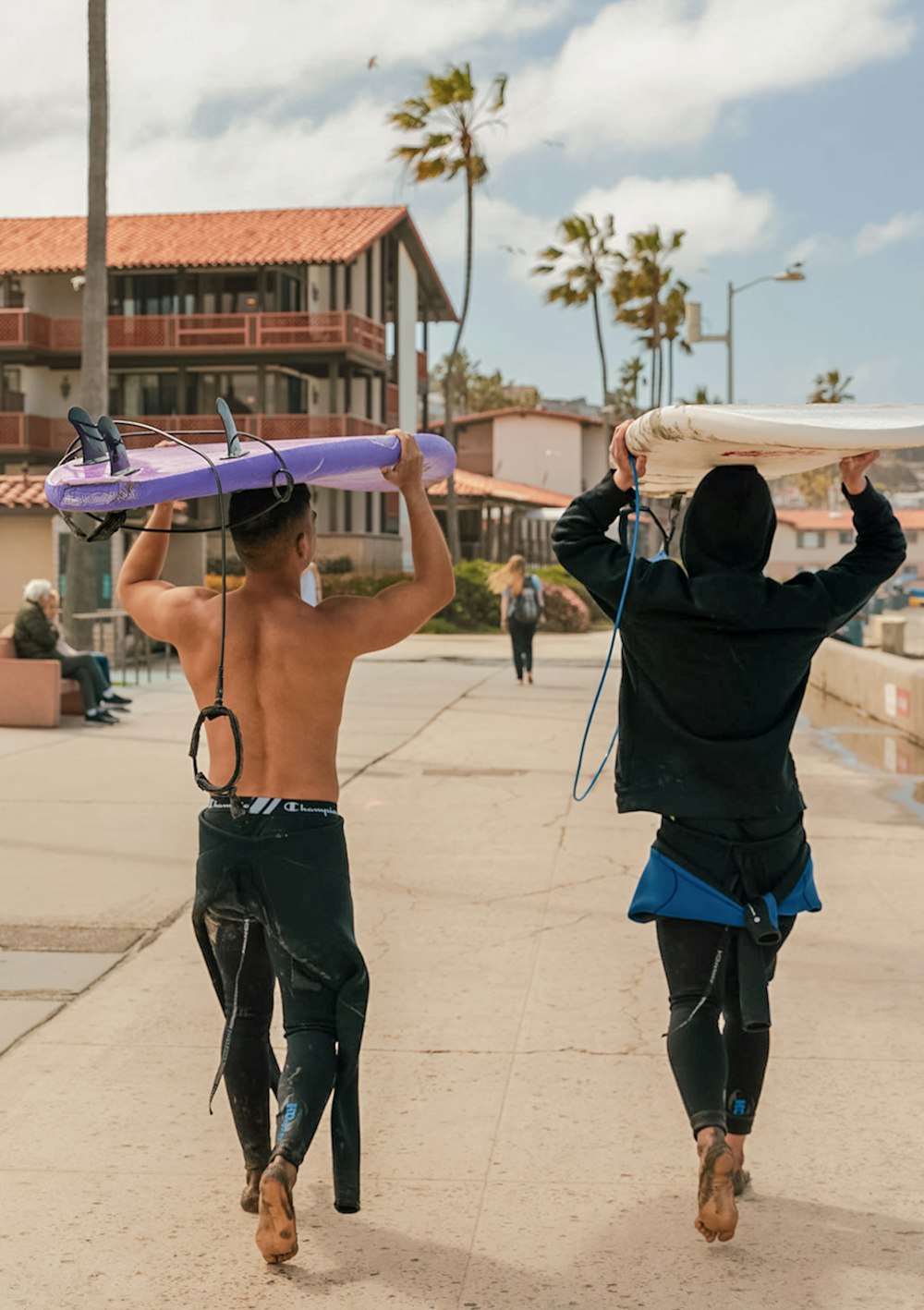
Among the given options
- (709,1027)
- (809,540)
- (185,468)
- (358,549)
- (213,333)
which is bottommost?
(809,540)

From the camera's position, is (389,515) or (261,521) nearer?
(261,521)

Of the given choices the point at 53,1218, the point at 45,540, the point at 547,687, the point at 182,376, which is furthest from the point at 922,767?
the point at 182,376

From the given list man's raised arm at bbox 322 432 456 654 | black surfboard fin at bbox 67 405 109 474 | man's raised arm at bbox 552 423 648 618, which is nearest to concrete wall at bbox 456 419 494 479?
man's raised arm at bbox 552 423 648 618

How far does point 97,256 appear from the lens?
22641mm

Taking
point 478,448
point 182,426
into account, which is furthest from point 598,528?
point 478,448

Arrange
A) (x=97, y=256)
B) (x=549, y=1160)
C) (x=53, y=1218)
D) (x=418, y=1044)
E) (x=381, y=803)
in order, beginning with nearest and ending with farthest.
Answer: (x=53, y=1218) < (x=549, y=1160) < (x=418, y=1044) < (x=381, y=803) < (x=97, y=256)

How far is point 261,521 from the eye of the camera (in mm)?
3777

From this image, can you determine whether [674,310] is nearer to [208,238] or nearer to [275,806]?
[208,238]

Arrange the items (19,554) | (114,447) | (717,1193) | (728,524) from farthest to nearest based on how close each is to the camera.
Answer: (19,554) → (728,524) → (114,447) → (717,1193)

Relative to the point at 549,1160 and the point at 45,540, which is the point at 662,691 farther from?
the point at 45,540

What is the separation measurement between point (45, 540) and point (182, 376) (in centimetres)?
2597

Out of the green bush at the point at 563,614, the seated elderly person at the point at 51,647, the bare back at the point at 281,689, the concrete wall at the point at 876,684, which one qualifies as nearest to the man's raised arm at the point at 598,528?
the bare back at the point at 281,689

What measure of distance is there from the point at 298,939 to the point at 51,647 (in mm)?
11886

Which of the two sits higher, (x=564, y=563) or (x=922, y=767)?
(x=564, y=563)
